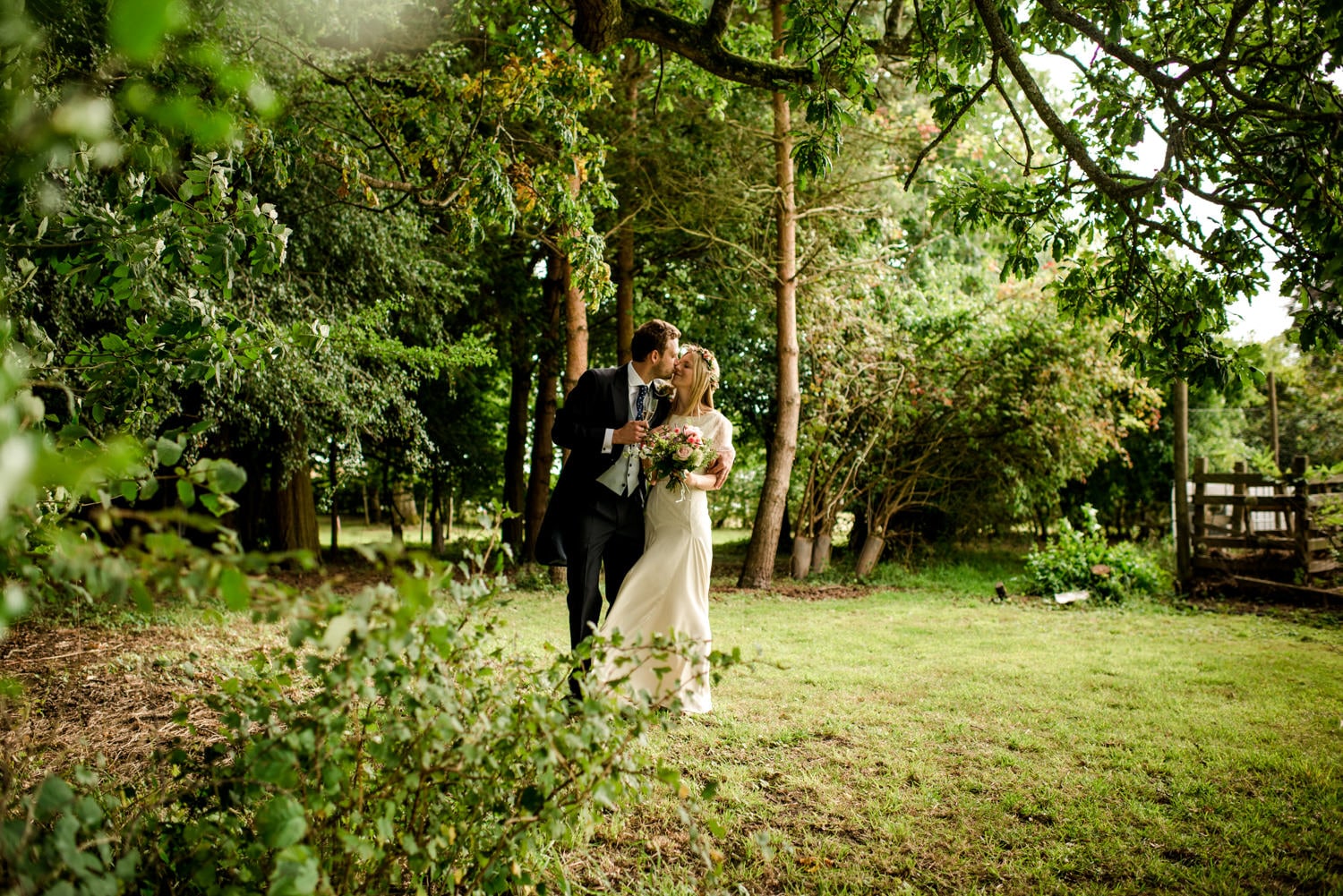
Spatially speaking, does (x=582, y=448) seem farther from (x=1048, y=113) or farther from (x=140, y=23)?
(x=140, y=23)

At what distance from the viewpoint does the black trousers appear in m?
4.40

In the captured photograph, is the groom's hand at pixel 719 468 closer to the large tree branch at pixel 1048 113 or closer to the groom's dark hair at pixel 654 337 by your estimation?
the groom's dark hair at pixel 654 337

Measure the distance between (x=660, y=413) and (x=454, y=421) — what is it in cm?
1224

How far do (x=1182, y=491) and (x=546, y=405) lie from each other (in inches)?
367

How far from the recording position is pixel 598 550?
15.0ft

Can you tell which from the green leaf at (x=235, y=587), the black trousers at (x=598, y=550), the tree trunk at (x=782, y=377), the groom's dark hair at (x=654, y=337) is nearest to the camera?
the green leaf at (x=235, y=587)

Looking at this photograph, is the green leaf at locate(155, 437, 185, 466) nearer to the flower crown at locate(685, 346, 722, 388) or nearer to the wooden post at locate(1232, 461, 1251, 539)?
the flower crown at locate(685, 346, 722, 388)

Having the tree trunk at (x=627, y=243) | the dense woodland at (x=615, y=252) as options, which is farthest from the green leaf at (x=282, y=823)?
the tree trunk at (x=627, y=243)

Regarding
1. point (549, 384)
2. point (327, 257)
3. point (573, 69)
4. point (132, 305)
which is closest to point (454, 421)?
point (549, 384)

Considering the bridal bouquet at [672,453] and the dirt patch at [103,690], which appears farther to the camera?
the bridal bouquet at [672,453]

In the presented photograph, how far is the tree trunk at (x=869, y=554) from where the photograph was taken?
1252 centimetres

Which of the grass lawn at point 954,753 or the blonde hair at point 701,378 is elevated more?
the blonde hair at point 701,378

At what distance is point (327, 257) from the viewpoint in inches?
369

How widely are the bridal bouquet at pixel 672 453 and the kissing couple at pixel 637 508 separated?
0.10ft
